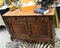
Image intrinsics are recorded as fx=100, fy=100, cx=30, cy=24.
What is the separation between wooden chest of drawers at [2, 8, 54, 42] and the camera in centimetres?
174

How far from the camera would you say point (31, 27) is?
6.23 feet

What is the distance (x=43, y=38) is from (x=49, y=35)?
137 millimetres

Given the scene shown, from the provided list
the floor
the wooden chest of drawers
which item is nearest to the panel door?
the wooden chest of drawers

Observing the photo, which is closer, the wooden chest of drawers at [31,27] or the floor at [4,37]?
the wooden chest of drawers at [31,27]

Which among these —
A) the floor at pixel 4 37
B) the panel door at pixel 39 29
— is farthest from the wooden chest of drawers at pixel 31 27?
the floor at pixel 4 37

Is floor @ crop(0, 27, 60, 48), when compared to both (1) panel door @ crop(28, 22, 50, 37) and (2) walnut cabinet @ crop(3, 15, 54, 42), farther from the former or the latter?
(1) panel door @ crop(28, 22, 50, 37)

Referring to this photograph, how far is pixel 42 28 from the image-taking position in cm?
186

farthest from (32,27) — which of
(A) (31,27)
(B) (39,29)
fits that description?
(B) (39,29)

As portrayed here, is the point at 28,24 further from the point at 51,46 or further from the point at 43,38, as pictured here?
the point at 51,46

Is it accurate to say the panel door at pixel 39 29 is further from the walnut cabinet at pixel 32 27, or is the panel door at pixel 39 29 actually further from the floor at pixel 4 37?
the floor at pixel 4 37

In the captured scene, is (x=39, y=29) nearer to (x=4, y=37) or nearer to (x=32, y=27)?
(x=32, y=27)

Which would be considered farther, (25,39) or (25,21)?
(25,39)

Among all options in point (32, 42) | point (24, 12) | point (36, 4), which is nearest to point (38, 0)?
point (36, 4)

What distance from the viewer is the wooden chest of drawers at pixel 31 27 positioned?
174cm
